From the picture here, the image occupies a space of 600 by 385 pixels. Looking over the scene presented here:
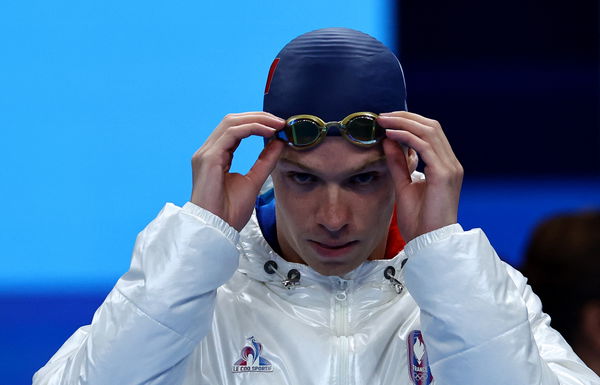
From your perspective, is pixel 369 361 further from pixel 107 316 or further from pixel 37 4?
pixel 37 4

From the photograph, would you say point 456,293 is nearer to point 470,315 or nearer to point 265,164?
point 470,315

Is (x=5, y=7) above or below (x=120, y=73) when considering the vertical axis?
above

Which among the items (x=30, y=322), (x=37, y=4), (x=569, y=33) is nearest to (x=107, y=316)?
(x=30, y=322)

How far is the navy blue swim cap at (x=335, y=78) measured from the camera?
1729mm

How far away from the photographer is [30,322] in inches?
134

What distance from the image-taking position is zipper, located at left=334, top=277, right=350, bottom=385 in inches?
66.6

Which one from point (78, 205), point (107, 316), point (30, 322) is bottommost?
point (30, 322)

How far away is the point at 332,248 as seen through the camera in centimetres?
174

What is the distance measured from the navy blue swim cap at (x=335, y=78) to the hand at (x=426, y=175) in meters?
0.07

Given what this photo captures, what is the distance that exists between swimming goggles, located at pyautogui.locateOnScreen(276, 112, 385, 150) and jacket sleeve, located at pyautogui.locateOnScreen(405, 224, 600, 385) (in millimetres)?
221

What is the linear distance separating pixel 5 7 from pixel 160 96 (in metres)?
0.75

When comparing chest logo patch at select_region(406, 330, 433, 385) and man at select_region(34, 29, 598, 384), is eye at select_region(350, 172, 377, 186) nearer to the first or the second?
man at select_region(34, 29, 598, 384)

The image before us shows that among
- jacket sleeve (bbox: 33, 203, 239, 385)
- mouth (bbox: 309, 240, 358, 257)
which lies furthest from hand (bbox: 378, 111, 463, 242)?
jacket sleeve (bbox: 33, 203, 239, 385)

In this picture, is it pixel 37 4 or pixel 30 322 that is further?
pixel 37 4
